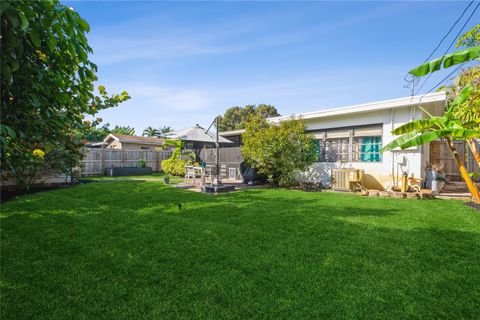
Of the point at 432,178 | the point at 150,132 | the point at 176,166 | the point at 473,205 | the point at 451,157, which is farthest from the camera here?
the point at 150,132

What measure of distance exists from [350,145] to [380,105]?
2.22m

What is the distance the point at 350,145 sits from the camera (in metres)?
11.9

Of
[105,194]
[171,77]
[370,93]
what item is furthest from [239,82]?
[105,194]

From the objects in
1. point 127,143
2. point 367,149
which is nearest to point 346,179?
point 367,149

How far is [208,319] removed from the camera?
2.37 meters

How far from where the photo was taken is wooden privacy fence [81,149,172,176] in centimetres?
1978

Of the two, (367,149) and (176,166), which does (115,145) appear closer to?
(176,166)

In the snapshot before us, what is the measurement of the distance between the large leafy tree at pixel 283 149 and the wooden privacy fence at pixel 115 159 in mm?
13273

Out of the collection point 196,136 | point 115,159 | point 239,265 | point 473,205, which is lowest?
point 239,265

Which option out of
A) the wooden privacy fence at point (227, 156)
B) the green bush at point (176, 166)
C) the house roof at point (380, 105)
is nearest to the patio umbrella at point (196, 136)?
the wooden privacy fence at point (227, 156)

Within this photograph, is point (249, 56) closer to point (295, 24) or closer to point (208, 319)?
point (295, 24)

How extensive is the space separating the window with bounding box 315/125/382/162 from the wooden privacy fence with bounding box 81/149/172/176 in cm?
1604

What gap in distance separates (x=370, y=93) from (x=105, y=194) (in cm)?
1452

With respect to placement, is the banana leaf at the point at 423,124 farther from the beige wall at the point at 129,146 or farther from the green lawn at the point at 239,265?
the beige wall at the point at 129,146
